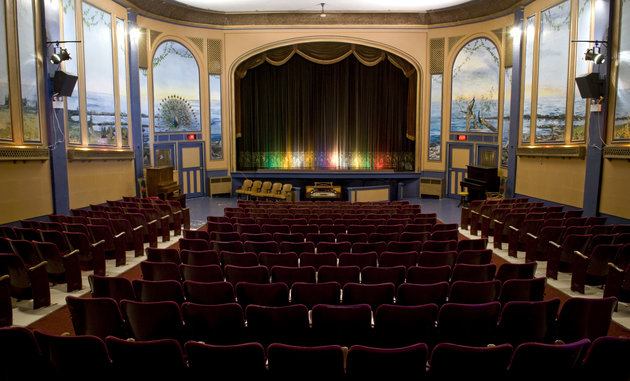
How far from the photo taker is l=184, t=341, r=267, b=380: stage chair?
2.27 metres

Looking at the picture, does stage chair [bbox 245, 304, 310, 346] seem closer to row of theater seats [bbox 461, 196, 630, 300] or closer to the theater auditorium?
the theater auditorium

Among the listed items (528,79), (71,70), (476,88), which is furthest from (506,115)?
(71,70)

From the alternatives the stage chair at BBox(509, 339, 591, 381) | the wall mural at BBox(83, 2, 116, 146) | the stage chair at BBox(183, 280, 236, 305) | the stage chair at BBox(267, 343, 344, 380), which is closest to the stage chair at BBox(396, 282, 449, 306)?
the stage chair at BBox(509, 339, 591, 381)

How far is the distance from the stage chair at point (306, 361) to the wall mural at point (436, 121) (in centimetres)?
1501

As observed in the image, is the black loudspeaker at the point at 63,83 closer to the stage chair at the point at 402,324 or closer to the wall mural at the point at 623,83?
the stage chair at the point at 402,324

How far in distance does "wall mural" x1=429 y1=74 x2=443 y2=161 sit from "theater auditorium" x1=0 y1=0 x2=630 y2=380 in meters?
0.09

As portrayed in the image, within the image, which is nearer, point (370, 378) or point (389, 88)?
point (370, 378)

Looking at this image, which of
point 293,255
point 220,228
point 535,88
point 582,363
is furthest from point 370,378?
point 535,88

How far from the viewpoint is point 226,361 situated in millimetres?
2291

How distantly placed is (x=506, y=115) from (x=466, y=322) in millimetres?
12505

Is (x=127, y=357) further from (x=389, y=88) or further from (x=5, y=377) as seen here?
(x=389, y=88)

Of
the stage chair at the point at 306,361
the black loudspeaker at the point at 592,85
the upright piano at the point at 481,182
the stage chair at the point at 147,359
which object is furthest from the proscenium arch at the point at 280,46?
the stage chair at the point at 306,361

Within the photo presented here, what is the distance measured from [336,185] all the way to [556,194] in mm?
7732

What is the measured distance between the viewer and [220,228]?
684 cm
